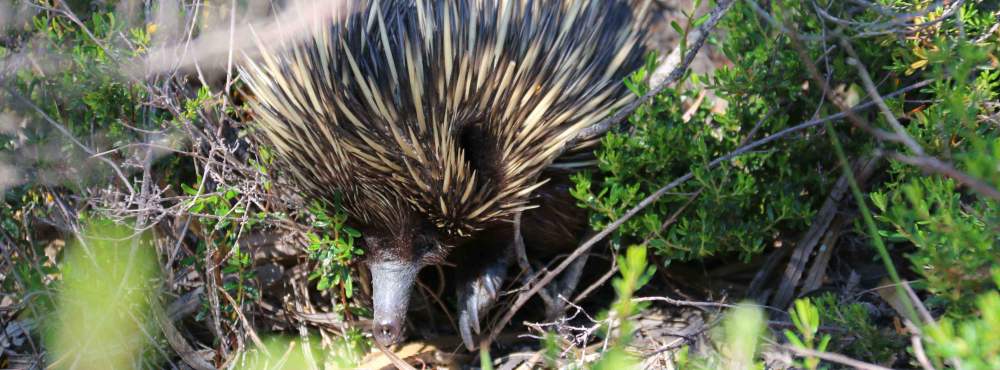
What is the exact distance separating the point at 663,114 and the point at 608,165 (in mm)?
287

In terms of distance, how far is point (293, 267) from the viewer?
322 cm

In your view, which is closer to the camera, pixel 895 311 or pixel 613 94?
pixel 895 311

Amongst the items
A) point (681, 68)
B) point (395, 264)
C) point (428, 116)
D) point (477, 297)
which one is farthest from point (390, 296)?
point (681, 68)

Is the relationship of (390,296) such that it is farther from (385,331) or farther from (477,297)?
(477,297)

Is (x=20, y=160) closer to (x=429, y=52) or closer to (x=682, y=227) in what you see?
(x=429, y=52)

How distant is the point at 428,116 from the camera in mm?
2479

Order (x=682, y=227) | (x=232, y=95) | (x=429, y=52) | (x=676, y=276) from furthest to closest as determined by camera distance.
Answer: (x=232, y=95)
(x=676, y=276)
(x=682, y=227)
(x=429, y=52)

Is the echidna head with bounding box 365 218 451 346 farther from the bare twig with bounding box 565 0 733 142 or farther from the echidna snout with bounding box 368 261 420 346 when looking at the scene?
the bare twig with bounding box 565 0 733 142

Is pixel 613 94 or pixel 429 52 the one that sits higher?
pixel 429 52

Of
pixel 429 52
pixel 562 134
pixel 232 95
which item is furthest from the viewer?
pixel 232 95

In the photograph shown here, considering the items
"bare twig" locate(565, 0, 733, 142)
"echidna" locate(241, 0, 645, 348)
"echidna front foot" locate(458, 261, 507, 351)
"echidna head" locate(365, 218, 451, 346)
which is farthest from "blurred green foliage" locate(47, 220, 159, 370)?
"bare twig" locate(565, 0, 733, 142)

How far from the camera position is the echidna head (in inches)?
103

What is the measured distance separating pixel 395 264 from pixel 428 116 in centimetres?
50

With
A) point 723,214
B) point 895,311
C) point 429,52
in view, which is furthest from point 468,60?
point 895,311
